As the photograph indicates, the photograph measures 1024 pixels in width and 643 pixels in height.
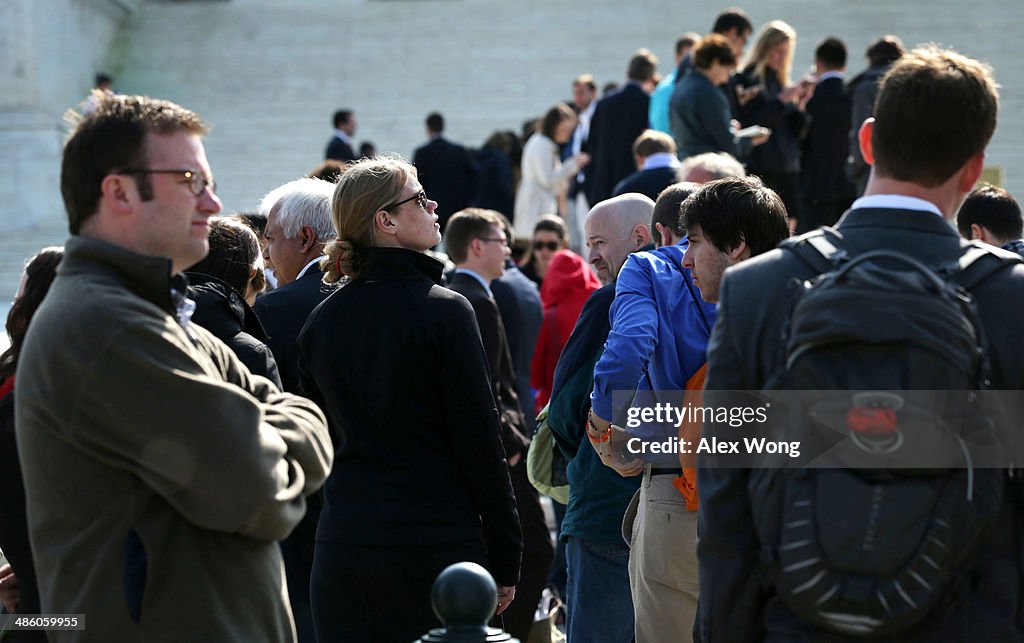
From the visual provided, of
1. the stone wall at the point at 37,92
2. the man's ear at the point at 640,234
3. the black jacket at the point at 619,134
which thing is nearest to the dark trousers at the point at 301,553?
the man's ear at the point at 640,234

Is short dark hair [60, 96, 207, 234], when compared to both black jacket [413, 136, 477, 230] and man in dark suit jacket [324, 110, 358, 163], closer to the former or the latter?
black jacket [413, 136, 477, 230]

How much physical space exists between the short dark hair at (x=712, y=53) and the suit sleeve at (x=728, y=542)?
7664 millimetres

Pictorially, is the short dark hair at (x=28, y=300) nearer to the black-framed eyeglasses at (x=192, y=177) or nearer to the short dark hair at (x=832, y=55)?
the black-framed eyeglasses at (x=192, y=177)

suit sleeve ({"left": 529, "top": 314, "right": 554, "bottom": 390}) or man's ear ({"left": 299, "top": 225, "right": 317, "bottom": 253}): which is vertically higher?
man's ear ({"left": 299, "top": 225, "right": 317, "bottom": 253})

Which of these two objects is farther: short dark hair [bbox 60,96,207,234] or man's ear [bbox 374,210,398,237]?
man's ear [bbox 374,210,398,237]

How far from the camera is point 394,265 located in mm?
4121

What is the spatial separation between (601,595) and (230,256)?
5.52 feet

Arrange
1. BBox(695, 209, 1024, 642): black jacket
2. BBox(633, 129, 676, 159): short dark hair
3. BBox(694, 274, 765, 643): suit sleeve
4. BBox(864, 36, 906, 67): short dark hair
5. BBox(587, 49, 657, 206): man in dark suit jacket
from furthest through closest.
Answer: BBox(587, 49, 657, 206): man in dark suit jacket → BBox(864, 36, 906, 67): short dark hair → BBox(633, 129, 676, 159): short dark hair → BBox(694, 274, 765, 643): suit sleeve → BBox(695, 209, 1024, 642): black jacket

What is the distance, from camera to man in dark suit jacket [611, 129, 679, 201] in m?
8.24

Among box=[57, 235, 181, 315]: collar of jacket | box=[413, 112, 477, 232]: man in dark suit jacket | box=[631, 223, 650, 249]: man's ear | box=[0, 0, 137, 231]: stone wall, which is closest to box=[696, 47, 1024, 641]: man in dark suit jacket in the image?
box=[57, 235, 181, 315]: collar of jacket

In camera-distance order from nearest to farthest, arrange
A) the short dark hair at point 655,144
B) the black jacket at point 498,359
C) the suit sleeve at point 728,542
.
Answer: the suit sleeve at point 728,542 → the black jacket at point 498,359 → the short dark hair at point 655,144

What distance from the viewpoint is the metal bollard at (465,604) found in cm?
270

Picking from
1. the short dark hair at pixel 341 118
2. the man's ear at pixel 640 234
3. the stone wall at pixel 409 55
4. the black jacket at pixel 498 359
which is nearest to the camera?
the man's ear at pixel 640 234

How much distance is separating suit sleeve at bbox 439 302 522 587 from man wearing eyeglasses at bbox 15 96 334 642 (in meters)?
1.13
